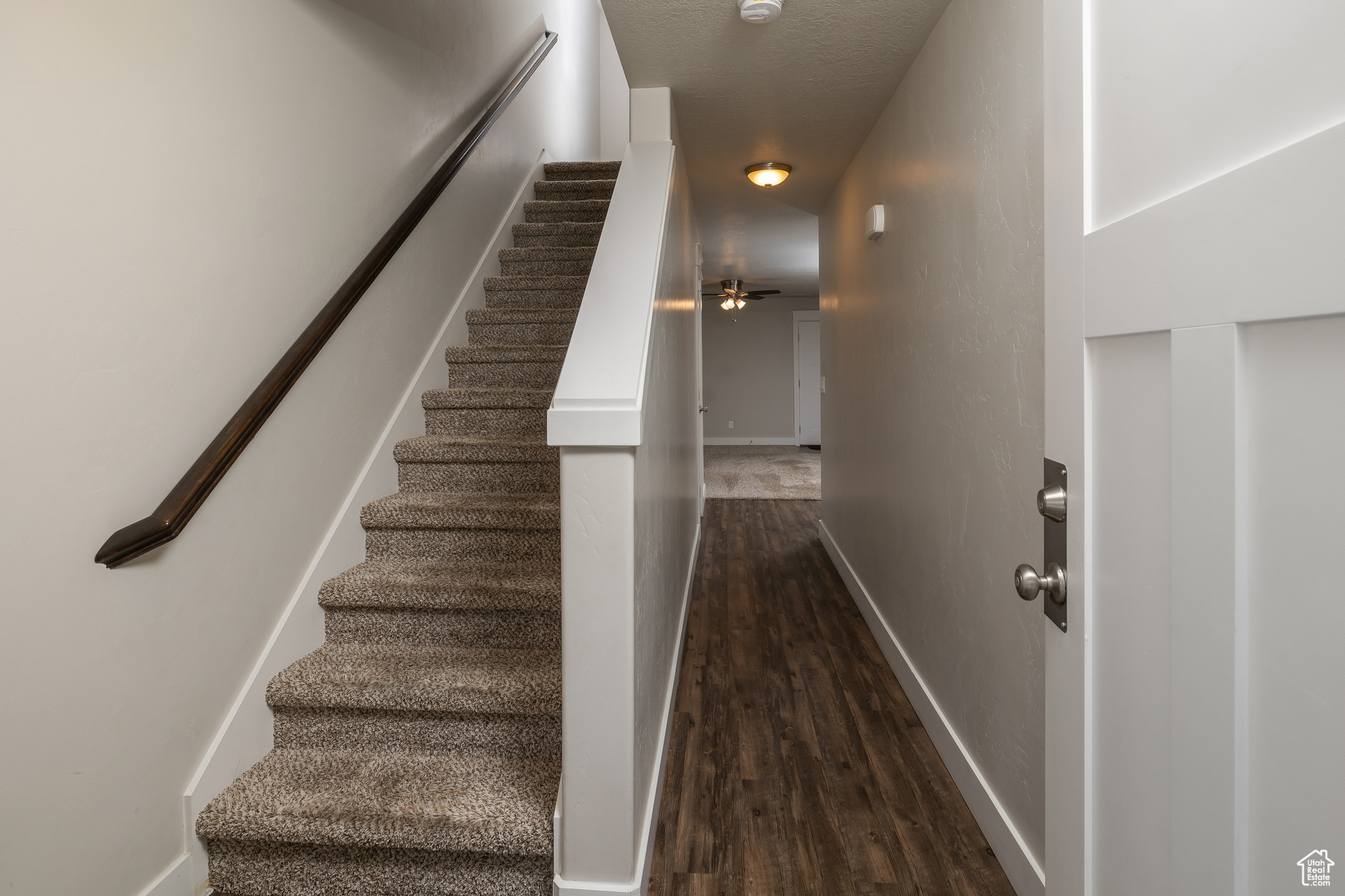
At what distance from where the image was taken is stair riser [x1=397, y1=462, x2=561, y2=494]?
2.31m

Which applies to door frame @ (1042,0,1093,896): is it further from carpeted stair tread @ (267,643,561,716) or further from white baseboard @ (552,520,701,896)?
carpeted stair tread @ (267,643,561,716)

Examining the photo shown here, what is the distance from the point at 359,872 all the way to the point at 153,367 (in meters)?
1.16

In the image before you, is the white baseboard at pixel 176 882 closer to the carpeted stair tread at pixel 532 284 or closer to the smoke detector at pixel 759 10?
the carpeted stair tread at pixel 532 284

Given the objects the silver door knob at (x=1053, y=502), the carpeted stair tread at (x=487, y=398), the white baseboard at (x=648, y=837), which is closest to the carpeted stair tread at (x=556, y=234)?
the carpeted stair tread at (x=487, y=398)

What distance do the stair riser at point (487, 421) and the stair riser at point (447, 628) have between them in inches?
30.9

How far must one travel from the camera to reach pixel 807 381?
1073 cm

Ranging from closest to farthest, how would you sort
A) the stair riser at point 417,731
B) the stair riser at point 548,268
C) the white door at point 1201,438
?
the white door at point 1201,438
the stair riser at point 417,731
the stair riser at point 548,268

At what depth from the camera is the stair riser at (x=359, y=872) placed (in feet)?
4.92

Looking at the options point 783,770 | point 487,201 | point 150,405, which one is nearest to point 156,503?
point 150,405

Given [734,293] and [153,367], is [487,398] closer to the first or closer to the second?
[153,367]

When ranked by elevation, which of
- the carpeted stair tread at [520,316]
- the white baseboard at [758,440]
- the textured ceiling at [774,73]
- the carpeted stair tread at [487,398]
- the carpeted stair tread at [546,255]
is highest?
the textured ceiling at [774,73]

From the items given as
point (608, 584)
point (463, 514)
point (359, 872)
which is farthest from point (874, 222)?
point (359, 872)

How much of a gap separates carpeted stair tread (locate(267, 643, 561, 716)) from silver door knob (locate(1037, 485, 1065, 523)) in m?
1.22

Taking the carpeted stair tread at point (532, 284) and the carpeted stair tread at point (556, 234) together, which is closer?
the carpeted stair tread at point (532, 284)
